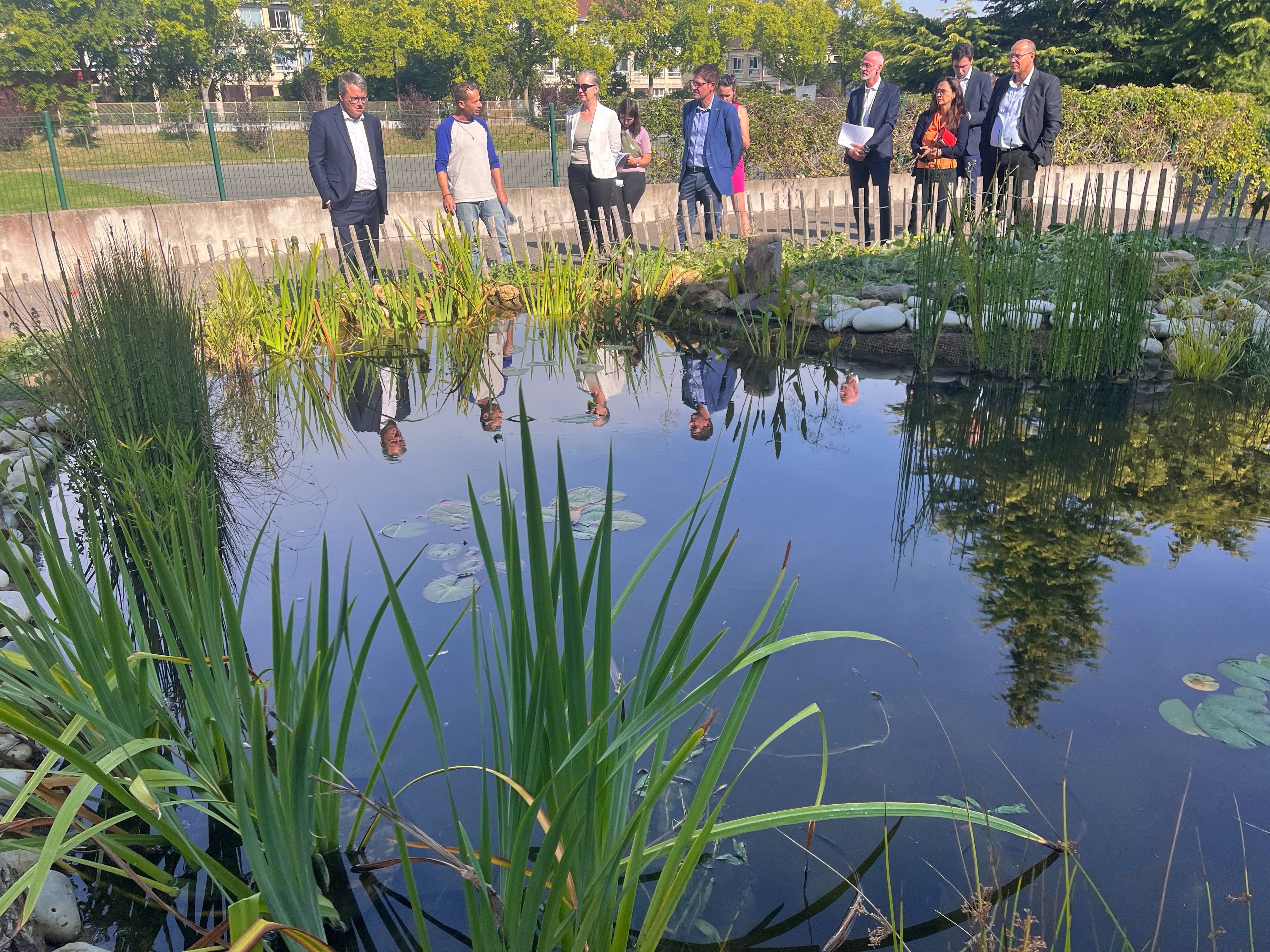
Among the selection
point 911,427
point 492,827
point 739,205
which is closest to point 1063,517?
point 911,427

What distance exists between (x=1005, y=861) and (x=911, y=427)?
109 inches

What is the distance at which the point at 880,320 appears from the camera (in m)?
5.68

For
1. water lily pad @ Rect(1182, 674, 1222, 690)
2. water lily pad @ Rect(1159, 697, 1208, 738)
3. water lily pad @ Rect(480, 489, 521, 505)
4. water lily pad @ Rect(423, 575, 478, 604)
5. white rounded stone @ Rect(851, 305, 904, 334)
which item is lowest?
water lily pad @ Rect(1159, 697, 1208, 738)

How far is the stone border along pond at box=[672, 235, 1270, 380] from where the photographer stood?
4930mm

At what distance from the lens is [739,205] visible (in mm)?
7418

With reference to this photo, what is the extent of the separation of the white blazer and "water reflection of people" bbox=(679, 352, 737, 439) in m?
2.11

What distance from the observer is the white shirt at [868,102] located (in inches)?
287

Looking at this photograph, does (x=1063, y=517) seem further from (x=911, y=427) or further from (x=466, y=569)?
(x=466, y=569)

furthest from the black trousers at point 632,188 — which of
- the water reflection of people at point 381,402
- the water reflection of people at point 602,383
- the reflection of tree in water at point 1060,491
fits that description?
the reflection of tree in water at point 1060,491

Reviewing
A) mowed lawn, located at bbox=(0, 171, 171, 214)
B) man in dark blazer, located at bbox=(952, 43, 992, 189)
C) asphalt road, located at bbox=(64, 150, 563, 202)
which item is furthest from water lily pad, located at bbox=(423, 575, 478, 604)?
asphalt road, located at bbox=(64, 150, 563, 202)

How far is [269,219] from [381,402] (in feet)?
15.5

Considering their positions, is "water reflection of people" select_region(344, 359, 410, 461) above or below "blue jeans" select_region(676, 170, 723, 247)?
below

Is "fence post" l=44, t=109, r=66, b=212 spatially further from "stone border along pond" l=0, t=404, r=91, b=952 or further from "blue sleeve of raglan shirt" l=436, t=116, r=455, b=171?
"stone border along pond" l=0, t=404, r=91, b=952

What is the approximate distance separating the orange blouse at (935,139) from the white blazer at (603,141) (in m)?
2.39
